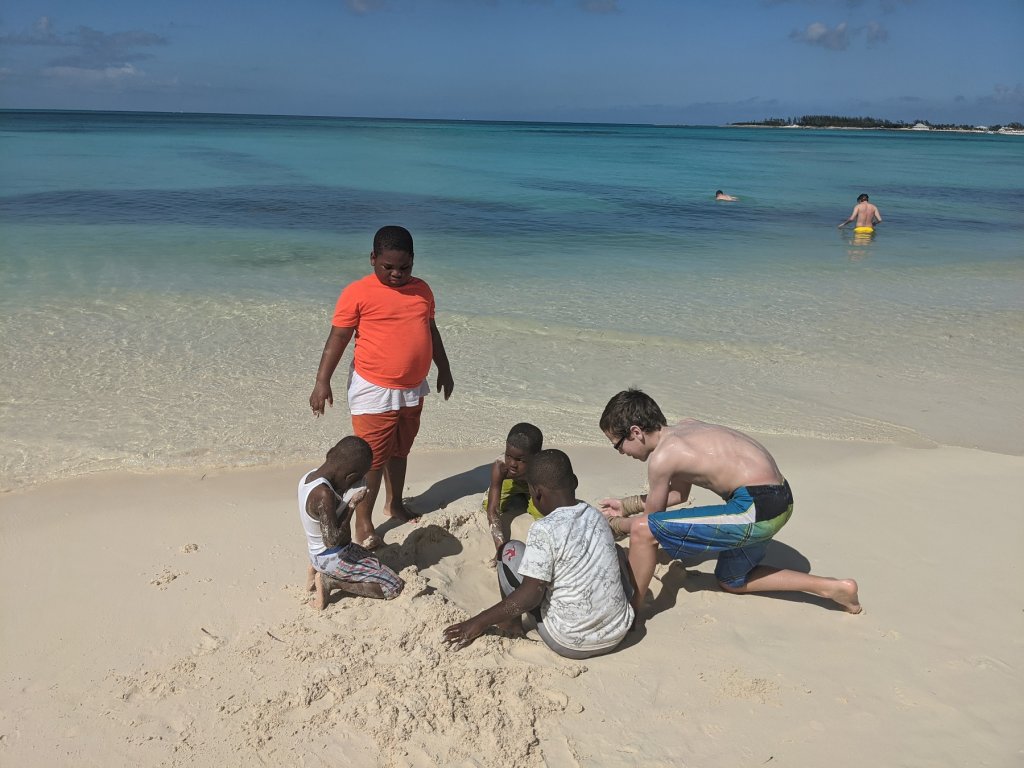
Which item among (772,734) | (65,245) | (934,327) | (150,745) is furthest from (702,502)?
(65,245)

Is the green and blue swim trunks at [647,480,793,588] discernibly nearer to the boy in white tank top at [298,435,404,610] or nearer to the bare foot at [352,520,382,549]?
the boy in white tank top at [298,435,404,610]

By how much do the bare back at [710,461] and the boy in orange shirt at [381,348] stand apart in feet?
4.31

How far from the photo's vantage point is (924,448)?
578cm

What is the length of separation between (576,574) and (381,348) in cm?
152

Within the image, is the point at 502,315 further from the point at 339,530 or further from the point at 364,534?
the point at 339,530

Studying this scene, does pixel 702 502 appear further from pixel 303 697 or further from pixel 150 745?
pixel 150 745

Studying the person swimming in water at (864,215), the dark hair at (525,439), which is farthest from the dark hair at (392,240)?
the person swimming in water at (864,215)

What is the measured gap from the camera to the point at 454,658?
10.4 ft

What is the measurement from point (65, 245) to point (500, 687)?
12.2m

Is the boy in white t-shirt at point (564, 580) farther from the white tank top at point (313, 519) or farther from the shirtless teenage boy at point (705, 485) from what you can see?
the white tank top at point (313, 519)

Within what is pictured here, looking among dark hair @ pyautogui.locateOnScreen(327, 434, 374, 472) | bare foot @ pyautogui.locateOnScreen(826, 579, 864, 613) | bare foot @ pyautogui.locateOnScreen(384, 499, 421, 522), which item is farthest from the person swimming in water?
dark hair @ pyautogui.locateOnScreen(327, 434, 374, 472)

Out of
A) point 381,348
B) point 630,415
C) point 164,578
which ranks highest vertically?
point 381,348

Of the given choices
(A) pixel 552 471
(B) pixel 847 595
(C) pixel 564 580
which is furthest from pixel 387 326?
(B) pixel 847 595

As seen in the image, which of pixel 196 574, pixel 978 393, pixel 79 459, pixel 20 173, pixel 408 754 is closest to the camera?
pixel 408 754
